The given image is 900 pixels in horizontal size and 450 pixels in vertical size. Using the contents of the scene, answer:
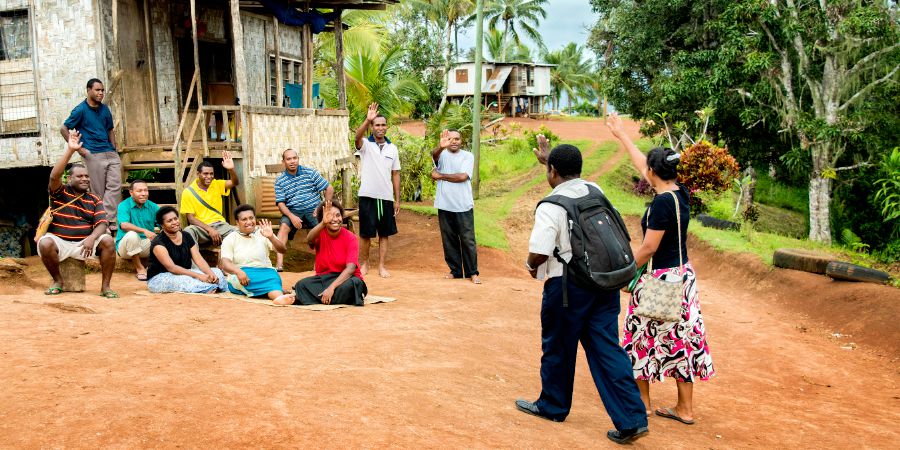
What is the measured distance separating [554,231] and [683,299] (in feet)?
3.92

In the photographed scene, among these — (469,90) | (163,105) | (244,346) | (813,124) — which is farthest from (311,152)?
(469,90)

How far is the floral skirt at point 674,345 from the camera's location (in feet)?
16.4

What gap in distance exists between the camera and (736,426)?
531cm

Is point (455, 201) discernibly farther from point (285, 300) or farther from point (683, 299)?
point (683, 299)

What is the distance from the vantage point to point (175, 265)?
8.20 metres

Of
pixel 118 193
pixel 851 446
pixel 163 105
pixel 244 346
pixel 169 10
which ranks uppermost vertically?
pixel 169 10

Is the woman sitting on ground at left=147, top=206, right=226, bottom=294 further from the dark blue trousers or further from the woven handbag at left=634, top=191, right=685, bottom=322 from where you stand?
the woven handbag at left=634, top=191, right=685, bottom=322

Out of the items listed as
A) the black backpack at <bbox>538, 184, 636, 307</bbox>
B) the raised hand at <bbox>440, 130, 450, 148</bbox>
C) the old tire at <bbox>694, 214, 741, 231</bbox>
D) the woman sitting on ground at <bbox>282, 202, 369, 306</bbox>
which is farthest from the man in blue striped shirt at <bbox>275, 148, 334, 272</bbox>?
the old tire at <bbox>694, 214, 741, 231</bbox>

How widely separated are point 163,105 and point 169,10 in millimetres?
1747

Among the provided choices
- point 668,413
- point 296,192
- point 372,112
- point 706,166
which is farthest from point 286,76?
point 668,413

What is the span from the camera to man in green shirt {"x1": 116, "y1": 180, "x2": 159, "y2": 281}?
904cm

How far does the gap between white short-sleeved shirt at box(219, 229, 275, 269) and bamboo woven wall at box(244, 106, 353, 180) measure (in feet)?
13.1

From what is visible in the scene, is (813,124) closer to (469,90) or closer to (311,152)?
(311,152)

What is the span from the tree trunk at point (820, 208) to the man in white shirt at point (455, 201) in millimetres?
11507
